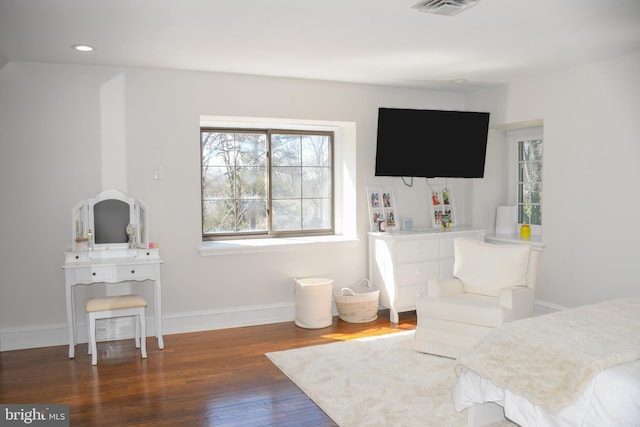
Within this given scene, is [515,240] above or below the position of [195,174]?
below

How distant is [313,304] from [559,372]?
2.70 m

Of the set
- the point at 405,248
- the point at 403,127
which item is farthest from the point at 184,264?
the point at 403,127

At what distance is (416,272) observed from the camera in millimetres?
5184

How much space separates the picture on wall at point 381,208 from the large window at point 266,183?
45cm

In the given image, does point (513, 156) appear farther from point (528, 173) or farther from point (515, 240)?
point (515, 240)

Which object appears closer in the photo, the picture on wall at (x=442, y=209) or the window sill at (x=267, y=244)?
the window sill at (x=267, y=244)

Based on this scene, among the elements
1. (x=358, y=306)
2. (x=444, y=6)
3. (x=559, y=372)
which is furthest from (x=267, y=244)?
(x=559, y=372)

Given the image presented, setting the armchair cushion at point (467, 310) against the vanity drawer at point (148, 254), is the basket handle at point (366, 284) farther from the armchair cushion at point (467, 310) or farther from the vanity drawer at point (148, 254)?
the vanity drawer at point (148, 254)

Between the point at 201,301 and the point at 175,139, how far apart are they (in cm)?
148

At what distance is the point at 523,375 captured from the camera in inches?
96.5

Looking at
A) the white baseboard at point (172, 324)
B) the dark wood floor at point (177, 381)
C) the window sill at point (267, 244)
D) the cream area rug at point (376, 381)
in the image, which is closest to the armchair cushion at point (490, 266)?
the cream area rug at point (376, 381)

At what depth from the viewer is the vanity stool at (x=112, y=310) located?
390 centimetres

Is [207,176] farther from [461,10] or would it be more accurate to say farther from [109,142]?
[461,10]

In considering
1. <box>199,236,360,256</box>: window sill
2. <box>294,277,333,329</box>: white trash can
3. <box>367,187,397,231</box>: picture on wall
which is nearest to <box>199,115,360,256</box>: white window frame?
<box>199,236,360,256</box>: window sill
